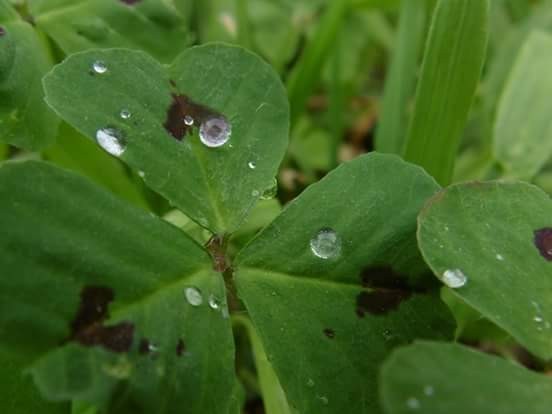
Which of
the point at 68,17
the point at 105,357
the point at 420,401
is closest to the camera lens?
the point at 420,401

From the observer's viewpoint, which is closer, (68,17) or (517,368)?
(517,368)

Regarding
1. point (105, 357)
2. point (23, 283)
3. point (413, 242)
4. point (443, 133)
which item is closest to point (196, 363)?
point (105, 357)

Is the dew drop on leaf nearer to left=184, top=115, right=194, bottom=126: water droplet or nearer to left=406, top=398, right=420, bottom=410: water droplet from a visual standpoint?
left=406, top=398, right=420, bottom=410: water droplet

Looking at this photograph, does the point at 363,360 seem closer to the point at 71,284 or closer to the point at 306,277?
the point at 306,277

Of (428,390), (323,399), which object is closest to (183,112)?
(323,399)

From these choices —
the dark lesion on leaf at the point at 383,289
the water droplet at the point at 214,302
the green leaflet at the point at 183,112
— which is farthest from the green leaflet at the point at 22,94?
the dark lesion on leaf at the point at 383,289

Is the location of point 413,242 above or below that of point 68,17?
above
